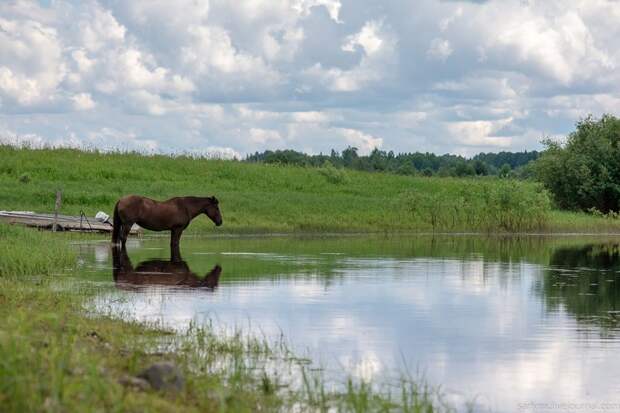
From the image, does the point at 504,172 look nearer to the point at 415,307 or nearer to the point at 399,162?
the point at 399,162

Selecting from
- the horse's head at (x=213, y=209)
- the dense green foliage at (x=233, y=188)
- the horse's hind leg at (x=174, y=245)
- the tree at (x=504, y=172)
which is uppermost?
the tree at (x=504, y=172)

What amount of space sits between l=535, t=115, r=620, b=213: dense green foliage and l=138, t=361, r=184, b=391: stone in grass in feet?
170

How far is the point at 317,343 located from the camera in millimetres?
14469

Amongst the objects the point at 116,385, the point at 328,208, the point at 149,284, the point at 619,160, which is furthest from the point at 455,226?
the point at 116,385

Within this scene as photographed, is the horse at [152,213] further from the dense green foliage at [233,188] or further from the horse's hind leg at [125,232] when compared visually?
the dense green foliage at [233,188]

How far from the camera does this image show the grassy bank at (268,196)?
44234 mm

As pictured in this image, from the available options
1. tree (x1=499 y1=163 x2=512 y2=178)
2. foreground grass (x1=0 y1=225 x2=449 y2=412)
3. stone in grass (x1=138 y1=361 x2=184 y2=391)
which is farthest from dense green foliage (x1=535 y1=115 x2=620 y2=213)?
stone in grass (x1=138 y1=361 x2=184 y2=391)

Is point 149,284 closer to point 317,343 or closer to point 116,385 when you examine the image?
point 317,343

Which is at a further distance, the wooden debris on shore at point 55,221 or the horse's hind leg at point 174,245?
the wooden debris on shore at point 55,221

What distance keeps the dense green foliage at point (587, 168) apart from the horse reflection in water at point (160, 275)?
37.5 meters

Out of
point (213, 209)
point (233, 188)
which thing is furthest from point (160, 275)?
point (233, 188)

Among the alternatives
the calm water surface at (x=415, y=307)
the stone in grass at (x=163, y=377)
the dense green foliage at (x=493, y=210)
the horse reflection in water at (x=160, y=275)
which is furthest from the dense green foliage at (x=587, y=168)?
the stone in grass at (x=163, y=377)

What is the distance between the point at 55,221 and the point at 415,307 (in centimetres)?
1857

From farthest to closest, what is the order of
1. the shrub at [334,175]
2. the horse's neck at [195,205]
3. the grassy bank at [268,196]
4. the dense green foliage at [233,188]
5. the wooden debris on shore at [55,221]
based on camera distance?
1. the shrub at [334,175]
2. the grassy bank at [268,196]
3. the dense green foliage at [233,188]
4. the wooden debris on shore at [55,221]
5. the horse's neck at [195,205]
